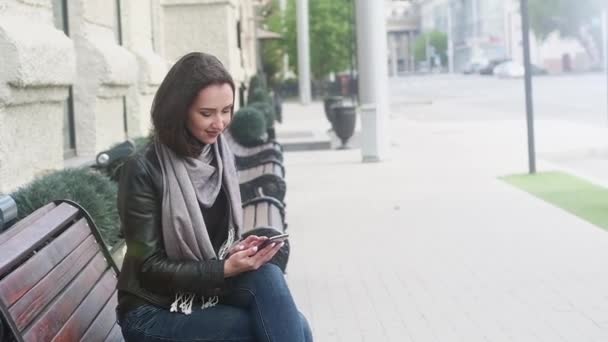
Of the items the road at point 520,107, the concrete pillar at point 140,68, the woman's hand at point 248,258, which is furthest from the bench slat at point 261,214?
the road at point 520,107

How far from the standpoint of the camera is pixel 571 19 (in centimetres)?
8725

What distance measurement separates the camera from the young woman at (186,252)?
3486mm

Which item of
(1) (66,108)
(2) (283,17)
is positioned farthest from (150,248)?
(2) (283,17)

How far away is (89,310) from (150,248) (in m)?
0.35

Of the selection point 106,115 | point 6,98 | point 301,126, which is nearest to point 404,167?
point 106,115

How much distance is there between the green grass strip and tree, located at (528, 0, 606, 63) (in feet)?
245

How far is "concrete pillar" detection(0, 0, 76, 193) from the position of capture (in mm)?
4883

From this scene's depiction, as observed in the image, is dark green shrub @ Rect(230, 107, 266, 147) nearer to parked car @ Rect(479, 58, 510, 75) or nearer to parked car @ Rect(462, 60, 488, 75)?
parked car @ Rect(479, 58, 510, 75)

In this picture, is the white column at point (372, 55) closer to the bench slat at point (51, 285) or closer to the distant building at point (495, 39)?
the bench slat at point (51, 285)

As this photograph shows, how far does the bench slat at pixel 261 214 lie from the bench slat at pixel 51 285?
179 cm

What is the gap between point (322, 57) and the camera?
6425 cm

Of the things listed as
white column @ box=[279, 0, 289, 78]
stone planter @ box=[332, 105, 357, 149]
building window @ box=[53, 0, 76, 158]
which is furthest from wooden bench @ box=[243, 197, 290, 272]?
white column @ box=[279, 0, 289, 78]

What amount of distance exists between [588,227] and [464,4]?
135 m

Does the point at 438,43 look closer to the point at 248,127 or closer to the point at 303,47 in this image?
the point at 303,47
